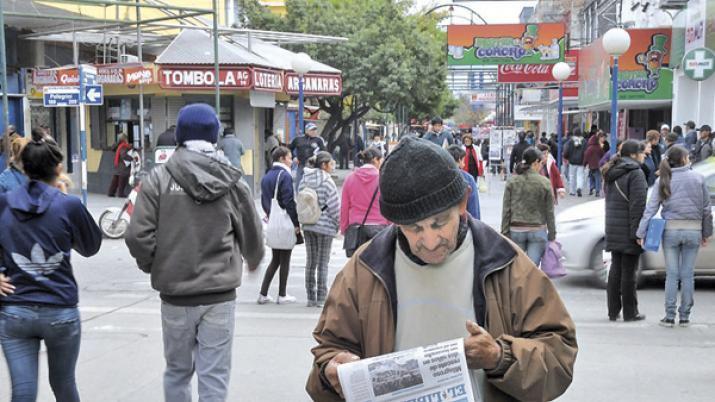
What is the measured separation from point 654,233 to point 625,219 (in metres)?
0.43

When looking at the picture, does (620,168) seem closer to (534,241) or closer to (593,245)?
(534,241)

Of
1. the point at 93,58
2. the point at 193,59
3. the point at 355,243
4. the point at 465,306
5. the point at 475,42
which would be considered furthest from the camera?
the point at 475,42

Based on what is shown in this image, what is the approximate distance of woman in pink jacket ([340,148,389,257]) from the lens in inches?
335

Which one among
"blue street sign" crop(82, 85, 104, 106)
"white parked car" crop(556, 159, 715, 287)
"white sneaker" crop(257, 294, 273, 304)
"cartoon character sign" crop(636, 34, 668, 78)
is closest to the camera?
"white sneaker" crop(257, 294, 273, 304)

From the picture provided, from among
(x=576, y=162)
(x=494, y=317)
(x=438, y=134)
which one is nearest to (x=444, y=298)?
(x=494, y=317)

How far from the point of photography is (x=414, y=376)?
226 cm

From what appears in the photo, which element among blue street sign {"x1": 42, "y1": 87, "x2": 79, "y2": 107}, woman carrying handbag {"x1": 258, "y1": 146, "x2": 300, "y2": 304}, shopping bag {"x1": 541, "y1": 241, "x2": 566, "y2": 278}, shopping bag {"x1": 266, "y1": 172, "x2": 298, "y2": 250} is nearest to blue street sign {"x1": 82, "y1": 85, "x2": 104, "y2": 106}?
blue street sign {"x1": 42, "y1": 87, "x2": 79, "y2": 107}

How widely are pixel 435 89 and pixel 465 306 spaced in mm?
31647

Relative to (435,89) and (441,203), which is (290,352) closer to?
(441,203)

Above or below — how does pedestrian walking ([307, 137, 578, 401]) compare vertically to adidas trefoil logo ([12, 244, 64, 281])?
above

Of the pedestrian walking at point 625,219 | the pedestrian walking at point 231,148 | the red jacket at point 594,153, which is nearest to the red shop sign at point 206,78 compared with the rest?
the pedestrian walking at point 231,148

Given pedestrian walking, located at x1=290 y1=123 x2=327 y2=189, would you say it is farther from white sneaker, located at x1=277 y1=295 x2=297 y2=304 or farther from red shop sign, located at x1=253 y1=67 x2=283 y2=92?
white sneaker, located at x1=277 y1=295 x2=297 y2=304

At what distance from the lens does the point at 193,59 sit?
70.0ft

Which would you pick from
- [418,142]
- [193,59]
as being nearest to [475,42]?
[193,59]
